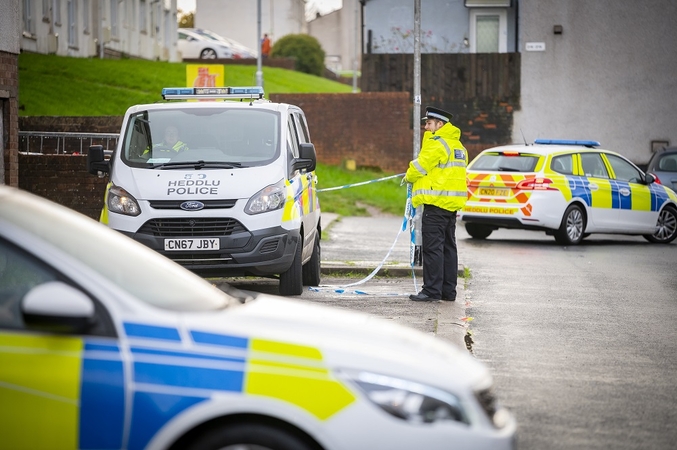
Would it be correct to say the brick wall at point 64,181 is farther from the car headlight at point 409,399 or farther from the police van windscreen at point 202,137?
the car headlight at point 409,399

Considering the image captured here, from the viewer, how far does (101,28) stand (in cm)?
4412

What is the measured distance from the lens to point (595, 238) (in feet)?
69.7

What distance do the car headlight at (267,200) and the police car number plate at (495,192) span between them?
7732mm

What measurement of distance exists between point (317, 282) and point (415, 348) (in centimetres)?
839

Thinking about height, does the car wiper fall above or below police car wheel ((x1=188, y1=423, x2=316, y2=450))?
above

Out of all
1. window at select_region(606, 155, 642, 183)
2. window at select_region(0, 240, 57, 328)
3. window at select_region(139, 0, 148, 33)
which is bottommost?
window at select_region(606, 155, 642, 183)

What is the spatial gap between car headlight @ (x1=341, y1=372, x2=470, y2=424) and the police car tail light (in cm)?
1435

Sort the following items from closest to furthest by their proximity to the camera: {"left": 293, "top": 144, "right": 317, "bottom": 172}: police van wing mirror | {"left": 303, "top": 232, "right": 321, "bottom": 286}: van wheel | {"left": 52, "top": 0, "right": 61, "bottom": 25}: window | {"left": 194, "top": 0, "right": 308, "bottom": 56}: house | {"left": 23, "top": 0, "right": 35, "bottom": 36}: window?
{"left": 293, "top": 144, "right": 317, "bottom": 172}: police van wing mirror
{"left": 303, "top": 232, "right": 321, "bottom": 286}: van wheel
{"left": 23, "top": 0, "right": 35, "bottom": 36}: window
{"left": 52, "top": 0, "right": 61, "bottom": 25}: window
{"left": 194, "top": 0, "right": 308, "bottom": 56}: house

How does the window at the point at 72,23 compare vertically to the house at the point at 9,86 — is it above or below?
above

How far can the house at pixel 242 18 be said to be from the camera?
265 ft

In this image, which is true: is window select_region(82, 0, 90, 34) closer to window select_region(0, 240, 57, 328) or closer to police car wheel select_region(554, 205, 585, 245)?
police car wheel select_region(554, 205, 585, 245)

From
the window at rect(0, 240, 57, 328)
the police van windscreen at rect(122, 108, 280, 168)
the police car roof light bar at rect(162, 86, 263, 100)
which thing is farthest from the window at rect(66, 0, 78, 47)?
the window at rect(0, 240, 57, 328)

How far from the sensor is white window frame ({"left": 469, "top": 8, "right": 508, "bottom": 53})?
3428cm

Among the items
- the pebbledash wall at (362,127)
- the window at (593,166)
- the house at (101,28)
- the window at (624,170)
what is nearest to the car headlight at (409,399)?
the window at (593,166)
